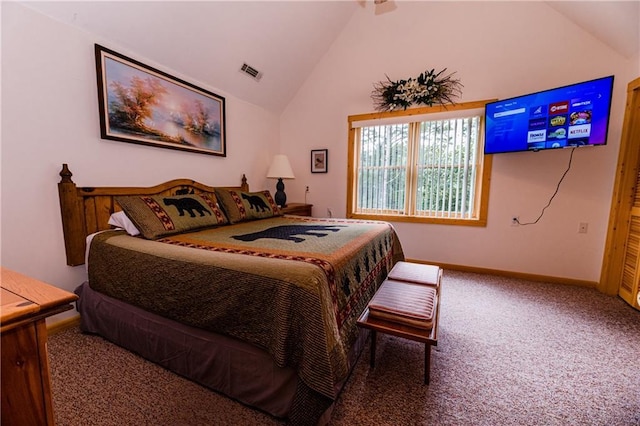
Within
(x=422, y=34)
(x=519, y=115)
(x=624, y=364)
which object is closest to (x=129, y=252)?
(x=624, y=364)

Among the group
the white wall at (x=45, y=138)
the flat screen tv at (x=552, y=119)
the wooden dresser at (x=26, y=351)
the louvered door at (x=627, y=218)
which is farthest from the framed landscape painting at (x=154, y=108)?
the louvered door at (x=627, y=218)

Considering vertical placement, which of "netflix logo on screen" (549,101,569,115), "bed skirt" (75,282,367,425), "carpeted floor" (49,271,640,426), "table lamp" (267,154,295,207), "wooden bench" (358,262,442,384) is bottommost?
"carpeted floor" (49,271,640,426)

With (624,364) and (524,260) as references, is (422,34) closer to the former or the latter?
(524,260)

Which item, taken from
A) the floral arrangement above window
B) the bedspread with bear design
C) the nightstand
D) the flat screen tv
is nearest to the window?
the floral arrangement above window

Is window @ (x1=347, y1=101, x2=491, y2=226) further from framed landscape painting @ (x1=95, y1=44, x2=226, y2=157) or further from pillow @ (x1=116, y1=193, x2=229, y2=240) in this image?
pillow @ (x1=116, y1=193, x2=229, y2=240)

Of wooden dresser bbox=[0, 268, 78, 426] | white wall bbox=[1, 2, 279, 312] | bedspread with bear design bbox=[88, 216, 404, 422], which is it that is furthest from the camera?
white wall bbox=[1, 2, 279, 312]

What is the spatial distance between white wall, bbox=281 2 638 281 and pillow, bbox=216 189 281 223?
149 cm

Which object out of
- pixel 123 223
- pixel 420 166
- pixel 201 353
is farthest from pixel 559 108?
pixel 123 223

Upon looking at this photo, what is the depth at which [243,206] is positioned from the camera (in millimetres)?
2803

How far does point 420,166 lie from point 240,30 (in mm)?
2582

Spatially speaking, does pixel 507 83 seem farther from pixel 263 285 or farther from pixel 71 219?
pixel 71 219

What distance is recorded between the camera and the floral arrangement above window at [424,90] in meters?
3.20

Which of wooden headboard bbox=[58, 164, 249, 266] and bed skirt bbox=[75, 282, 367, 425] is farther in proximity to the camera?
wooden headboard bbox=[58, 164, 249, 266]

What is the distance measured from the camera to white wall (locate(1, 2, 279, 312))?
168 cm
